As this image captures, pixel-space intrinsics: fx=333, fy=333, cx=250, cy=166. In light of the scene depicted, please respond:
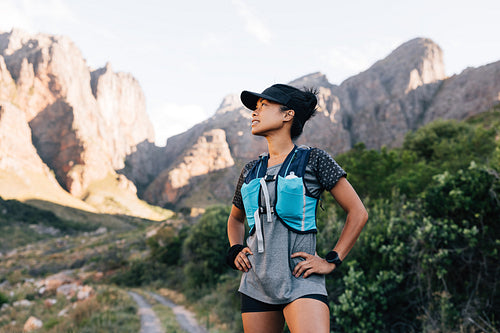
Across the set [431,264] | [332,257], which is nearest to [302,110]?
[332,257]

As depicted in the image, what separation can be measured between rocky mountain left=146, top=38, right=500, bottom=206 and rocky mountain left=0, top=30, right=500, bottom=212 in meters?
0.33

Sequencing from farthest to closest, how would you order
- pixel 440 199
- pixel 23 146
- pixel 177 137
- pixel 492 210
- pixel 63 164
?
1. pixel 177 137
2. pixel 63 164
3. pixel 23 146
4. pixel 440 199
5. pixel 492 210

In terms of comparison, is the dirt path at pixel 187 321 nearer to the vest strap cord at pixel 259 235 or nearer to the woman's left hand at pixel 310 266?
the vest strap cord at pixel 259 235

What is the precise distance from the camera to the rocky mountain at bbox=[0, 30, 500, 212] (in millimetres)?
83562

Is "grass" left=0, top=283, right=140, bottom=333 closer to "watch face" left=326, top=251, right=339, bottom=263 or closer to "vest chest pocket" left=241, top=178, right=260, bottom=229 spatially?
"vest chest pocket" left=241, top=178, right=260, bottom=229

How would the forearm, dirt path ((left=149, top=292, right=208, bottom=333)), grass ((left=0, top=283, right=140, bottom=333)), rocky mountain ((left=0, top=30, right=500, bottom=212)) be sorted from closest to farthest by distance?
1. the forearm
2. grass ((left=0, top=283, right=140, bottom=333))
3. dirt path ((left=149, top=292, right=208, bottom=333))
4. rocky mountain ((left=0, top=30, right=500, bottom=212))

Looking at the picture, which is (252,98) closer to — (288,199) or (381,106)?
(288,199)

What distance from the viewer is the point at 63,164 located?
3688 inches

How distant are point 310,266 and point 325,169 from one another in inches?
24.5

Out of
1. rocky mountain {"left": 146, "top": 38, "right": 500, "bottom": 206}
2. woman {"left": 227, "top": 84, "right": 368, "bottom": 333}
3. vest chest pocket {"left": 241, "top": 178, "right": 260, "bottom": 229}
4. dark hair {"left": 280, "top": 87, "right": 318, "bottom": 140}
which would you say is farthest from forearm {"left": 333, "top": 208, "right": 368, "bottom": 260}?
rocky mountain {"left": 146, "top": 38, "right": 500, "bottom": 206}

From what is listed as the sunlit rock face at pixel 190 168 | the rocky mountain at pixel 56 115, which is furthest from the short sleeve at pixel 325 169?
the sunlit rock face at pixel 190 168

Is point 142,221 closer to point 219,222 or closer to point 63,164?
point 63,164

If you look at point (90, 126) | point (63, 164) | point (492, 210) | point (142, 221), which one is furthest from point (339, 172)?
point (90, 126)

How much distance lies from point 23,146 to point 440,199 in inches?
3793
